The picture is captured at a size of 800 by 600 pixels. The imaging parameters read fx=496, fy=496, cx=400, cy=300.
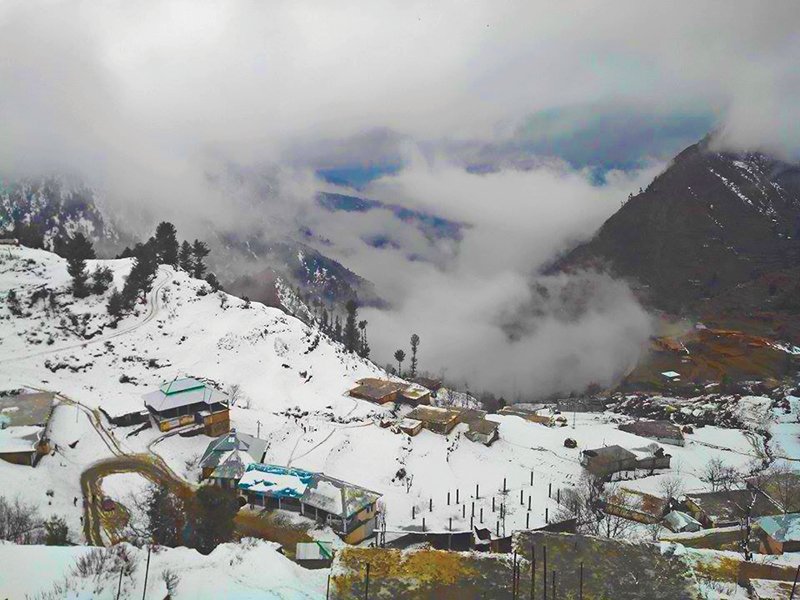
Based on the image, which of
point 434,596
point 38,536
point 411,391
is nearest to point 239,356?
point 411,391

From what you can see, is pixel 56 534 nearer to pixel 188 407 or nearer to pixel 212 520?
pixel 212 520

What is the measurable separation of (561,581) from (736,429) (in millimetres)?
85474

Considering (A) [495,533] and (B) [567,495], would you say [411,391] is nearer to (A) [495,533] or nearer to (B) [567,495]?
(B) [567,495]

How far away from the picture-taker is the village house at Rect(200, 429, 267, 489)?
3988cm

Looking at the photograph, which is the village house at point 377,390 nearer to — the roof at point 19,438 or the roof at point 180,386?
the roof at point 180,386

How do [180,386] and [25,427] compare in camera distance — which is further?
[180,386]

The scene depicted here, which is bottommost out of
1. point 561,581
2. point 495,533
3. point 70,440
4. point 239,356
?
point 495,533

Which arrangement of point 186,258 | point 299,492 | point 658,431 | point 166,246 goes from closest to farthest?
point 299,492 < point 658,431 < point 166,246 < point 186,258

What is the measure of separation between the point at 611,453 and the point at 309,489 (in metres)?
39.9

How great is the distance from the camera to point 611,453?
60.8 meters

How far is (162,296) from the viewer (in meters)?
74.7

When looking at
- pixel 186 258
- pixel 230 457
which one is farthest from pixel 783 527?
pixel 186 258

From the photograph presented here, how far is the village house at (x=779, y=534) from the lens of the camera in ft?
115

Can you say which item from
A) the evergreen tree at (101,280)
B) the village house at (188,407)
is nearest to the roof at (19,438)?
the village house at (188,407)
